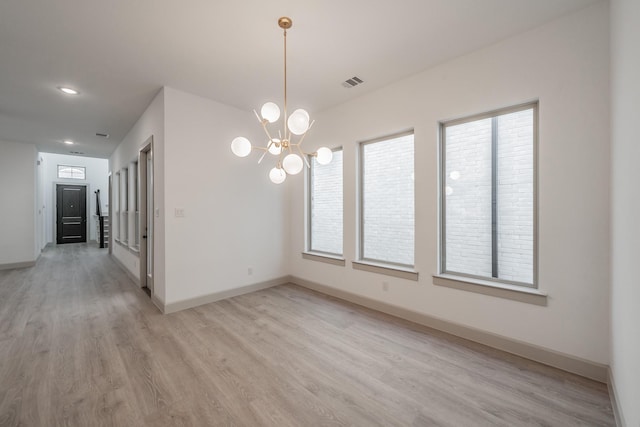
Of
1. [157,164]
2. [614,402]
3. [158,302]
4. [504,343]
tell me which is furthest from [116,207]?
[614,402]

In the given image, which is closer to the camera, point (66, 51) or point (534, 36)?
point (534, 36)

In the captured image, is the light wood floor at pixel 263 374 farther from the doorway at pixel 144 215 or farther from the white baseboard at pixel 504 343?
the doorway at pixel 144 215

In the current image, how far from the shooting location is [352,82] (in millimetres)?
3340

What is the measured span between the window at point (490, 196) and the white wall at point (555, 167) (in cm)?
14

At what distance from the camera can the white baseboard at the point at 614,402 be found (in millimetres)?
1596

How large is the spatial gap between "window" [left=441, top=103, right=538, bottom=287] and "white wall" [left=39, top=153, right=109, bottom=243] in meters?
11.9

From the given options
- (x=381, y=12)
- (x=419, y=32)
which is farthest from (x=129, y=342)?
(x=419, y=32)


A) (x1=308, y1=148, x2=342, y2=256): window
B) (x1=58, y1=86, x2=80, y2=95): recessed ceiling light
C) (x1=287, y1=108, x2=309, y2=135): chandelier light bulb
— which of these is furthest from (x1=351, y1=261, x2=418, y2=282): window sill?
(x1=58, y1=86, x2=80, y2=95): recessed ceiling light

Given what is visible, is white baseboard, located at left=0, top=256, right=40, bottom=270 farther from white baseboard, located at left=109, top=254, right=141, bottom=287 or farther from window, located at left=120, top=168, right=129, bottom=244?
window, located at left=120, top=168, right=129, bottom=244

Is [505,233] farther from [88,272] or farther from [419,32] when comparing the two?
[88,272]

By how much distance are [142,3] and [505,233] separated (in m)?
3.78

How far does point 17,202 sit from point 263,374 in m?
7.76

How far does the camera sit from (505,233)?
262 cm

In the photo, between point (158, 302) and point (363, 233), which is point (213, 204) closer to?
point (158, 302)
